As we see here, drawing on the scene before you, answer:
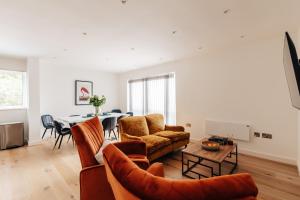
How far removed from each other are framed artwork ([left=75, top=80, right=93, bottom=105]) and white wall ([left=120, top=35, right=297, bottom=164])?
11.9ft

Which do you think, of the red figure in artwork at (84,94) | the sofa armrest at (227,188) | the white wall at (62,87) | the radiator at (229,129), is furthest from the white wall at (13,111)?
the sofa armrest at (227,188)

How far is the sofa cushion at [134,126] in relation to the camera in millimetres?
3190

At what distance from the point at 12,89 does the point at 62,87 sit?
1307mm

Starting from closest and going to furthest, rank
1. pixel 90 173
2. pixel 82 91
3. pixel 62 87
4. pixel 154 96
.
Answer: pixel 90 173 < pixel 62 87 < pixel 154 96 < pixel 82 91

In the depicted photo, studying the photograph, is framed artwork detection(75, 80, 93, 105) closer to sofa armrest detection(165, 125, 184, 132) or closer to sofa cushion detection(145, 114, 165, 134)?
sofa cushion detection(145, 114, 165, 134)

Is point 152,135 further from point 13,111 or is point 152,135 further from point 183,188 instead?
point 13,111

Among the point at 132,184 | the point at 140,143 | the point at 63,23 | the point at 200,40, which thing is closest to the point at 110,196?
the point at 140,143

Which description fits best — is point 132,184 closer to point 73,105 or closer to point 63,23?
point 63,23

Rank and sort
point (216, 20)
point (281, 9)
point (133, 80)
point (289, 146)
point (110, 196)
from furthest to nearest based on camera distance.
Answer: point (133, 80) → point (289, 146) → point (216, 20) → point (281, 9) → point (110, 196)

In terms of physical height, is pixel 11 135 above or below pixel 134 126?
below

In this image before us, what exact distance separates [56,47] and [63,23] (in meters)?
1.31

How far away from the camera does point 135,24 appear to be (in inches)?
95.6

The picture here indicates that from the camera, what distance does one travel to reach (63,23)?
2.35 metres

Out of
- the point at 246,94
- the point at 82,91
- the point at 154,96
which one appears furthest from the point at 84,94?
the point at 246,94
